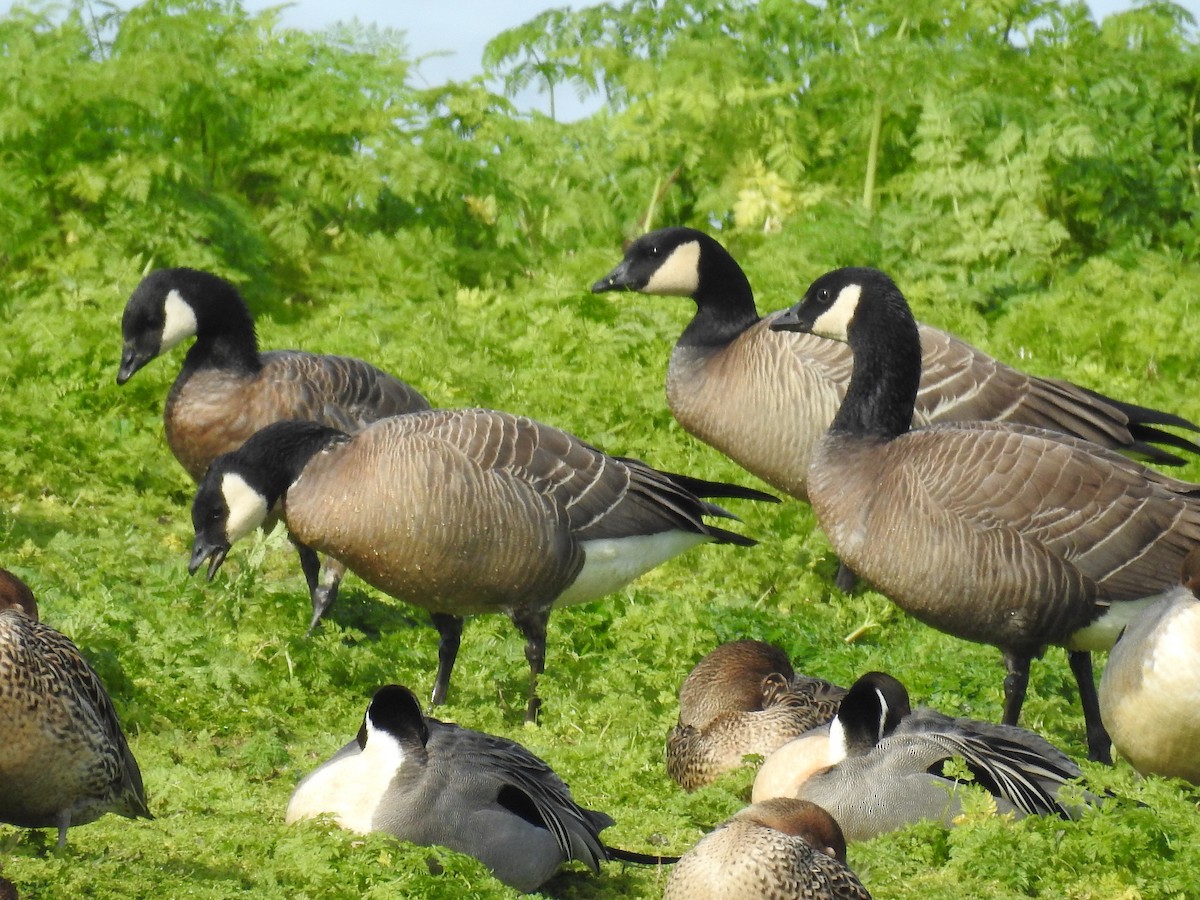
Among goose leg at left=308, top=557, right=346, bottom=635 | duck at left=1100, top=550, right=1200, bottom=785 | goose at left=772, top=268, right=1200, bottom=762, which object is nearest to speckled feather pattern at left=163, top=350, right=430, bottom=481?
goose leg at left=308, top=557, right=346, bottom=635

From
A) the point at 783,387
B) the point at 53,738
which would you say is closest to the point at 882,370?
the point at 783,387

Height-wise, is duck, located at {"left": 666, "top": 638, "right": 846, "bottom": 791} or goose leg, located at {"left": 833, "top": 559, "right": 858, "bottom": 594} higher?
duck, located at {"left": 666, "top": 638, "right": 846, "bottom": 791}

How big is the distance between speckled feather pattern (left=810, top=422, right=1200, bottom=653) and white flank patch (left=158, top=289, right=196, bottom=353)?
4.10 m

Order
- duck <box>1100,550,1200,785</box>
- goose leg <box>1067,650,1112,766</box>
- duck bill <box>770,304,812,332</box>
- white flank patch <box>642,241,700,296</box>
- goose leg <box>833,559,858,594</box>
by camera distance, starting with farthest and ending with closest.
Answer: white flank patch <box>642,241,700,296</box>, goose leg <box>833,559,858,594</box>, duck bill <box>770,304,812,332</box>, goose leg <box>1067,650,1112,766</box>, duck <box>1100,550,1200,785</box>

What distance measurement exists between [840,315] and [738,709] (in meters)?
2.46

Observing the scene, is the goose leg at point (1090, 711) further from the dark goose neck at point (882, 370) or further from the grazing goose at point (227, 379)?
the grazing goose at point (227, 379)

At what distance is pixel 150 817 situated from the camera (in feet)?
18.2

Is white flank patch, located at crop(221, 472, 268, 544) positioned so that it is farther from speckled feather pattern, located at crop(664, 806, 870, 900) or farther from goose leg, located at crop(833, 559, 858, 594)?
goose leg, located at crop(833, 559, 858, 594)

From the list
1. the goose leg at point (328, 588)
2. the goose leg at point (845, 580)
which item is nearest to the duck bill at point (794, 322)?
the goose leg at point (845, 580)

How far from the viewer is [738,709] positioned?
6891 millimetres

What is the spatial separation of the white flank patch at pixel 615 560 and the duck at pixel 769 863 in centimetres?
326

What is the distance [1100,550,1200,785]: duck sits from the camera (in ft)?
19.6

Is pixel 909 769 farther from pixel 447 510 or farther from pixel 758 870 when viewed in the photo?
A: pixel 447 510

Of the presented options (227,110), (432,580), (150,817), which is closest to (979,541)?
(432,580)
